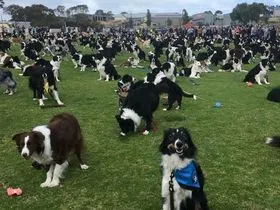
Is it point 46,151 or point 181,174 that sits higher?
point 181,174

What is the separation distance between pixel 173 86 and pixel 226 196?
7334 mm

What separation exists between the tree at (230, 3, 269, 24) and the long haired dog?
11383 centimetres

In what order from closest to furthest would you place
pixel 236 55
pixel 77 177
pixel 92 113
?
1. pixel 77 177
2. pixel 92 113
3. pixel 236 55

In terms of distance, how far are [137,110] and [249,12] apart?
112514 mm

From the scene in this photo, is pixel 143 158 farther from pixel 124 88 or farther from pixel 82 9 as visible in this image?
pixel 82 9

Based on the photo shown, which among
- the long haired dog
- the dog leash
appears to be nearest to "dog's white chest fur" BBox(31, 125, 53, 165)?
the long haired dog

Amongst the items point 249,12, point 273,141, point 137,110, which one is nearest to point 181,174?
point 273,141

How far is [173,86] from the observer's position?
14.2 metres

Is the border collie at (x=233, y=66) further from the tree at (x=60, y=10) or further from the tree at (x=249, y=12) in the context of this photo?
the tree at (x=60, y=10)

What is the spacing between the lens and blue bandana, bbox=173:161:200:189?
5809 millimetres

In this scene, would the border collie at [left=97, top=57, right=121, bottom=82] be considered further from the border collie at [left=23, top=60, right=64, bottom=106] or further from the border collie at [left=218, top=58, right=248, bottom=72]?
the border collie at [left=218, top=58, right=248, bottom=72]

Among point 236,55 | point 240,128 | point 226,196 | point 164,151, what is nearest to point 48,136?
point 164,151

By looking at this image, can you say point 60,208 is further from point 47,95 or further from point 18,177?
point 47,95

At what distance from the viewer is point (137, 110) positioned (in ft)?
36.7
